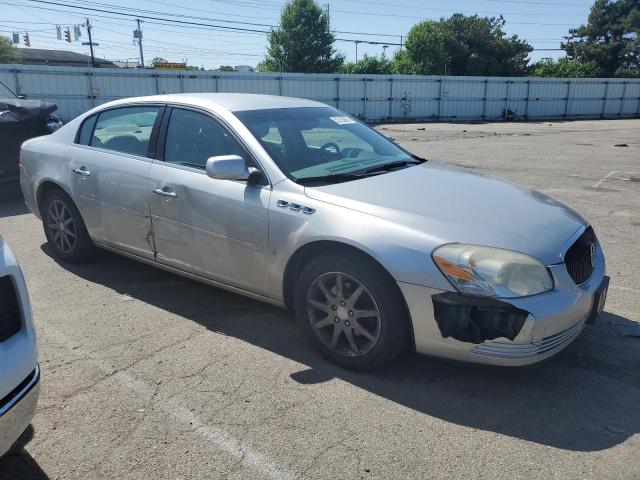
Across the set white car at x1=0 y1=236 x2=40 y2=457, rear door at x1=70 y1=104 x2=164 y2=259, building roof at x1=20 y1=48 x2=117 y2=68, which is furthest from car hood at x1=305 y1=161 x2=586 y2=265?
building roof at x1=20 y1=48 x2=117 y2=68

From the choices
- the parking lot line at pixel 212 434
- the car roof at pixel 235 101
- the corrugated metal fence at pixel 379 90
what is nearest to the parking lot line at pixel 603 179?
the car roof at pixel 235 101

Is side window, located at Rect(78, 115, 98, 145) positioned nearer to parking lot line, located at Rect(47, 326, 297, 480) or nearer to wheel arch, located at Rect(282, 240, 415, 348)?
parking lot line, located at Rect(47, 326, 297, 480)

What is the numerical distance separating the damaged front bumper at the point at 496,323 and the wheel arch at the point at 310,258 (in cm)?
9

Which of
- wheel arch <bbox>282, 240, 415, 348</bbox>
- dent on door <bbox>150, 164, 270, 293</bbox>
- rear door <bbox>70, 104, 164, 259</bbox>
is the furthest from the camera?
rear door <bbox>70, 104, 164, 259</bbox>

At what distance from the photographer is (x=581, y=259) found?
3279 mm

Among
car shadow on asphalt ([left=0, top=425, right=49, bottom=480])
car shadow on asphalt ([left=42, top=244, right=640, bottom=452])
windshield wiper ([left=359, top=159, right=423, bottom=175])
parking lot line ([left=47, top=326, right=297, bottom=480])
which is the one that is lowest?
car shadow on asphalt ([left=0, top=425, right=49, bottom=480])

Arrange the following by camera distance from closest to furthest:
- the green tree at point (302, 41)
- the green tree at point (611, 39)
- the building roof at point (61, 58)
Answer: the green tree at point (302, 41)
the green tree at point (611, 39)
the building roof at point (61, 58)

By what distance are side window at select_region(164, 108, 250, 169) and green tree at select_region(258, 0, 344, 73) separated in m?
46.1

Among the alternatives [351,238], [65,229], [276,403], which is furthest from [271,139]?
[65,229]

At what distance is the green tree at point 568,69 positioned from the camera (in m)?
58.0

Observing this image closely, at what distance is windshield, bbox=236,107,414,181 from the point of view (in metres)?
3.80

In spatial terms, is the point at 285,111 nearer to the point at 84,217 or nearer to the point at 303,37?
the point at 84,217

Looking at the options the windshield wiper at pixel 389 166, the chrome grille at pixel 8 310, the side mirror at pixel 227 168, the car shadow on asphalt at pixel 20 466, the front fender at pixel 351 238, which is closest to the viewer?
the chrome grille at pixel 8 310

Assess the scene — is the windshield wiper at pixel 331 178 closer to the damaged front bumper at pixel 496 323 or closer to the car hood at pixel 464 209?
the car hood at pixel 464 209
